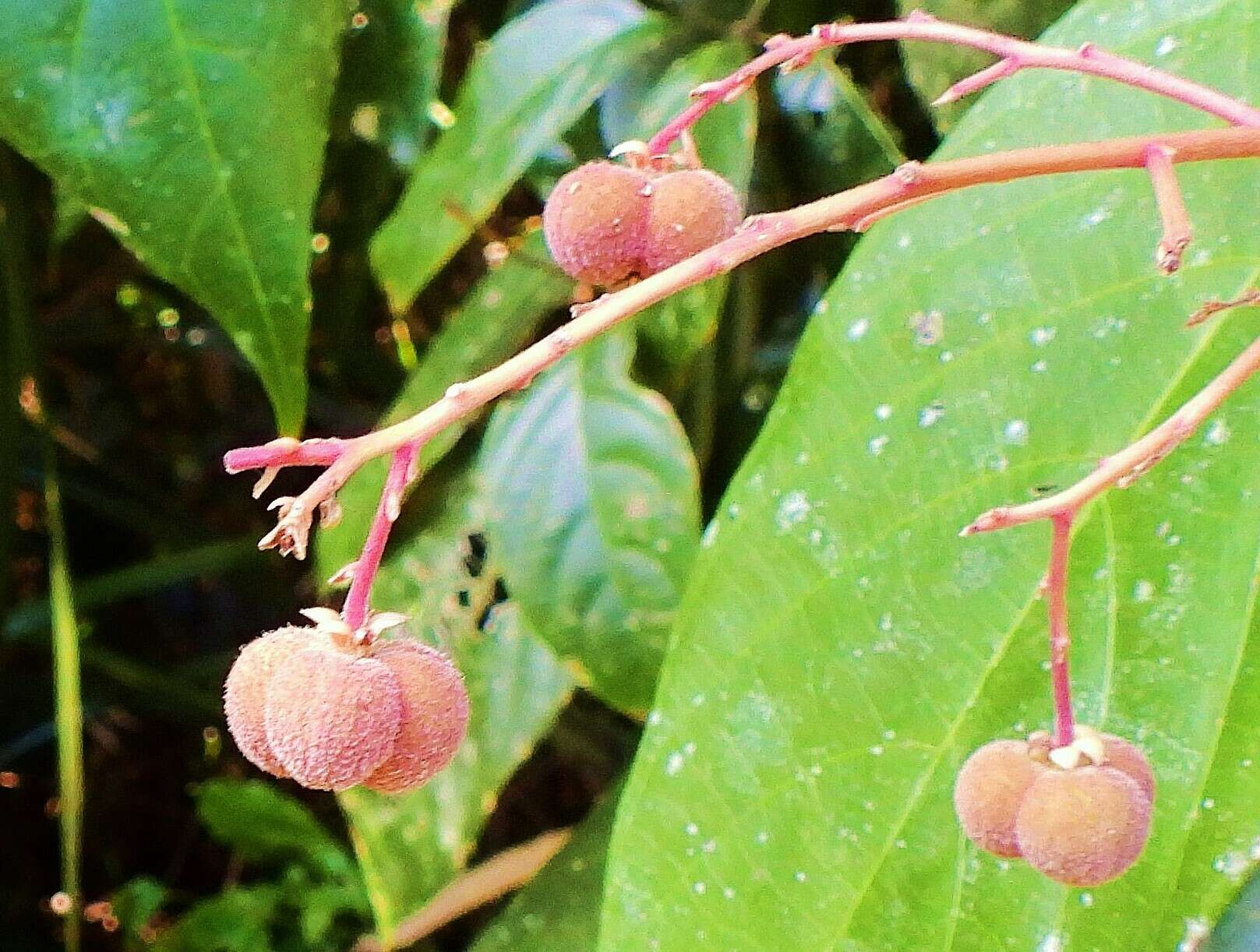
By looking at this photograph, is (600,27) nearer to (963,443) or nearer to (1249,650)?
(963,443)

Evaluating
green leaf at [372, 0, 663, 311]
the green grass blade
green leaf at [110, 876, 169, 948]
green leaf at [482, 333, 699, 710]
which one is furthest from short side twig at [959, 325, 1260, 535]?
green leaf at [110, 876, 169, 948]

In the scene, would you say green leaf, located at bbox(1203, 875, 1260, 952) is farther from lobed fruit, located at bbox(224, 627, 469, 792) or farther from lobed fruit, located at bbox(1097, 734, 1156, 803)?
lobed fruit, located at bbox(224, 627, 469, 792)

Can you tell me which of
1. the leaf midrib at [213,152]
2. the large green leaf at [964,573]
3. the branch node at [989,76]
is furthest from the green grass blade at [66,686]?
the branch node at [989,76]

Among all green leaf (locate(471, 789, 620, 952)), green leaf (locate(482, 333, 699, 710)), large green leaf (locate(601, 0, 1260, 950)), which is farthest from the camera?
green leaf (locate(471, 789, 620, 952))

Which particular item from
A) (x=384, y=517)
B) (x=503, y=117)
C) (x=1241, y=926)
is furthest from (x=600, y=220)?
(x=1241, y=926)

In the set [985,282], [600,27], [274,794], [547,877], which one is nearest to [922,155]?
[600,27]

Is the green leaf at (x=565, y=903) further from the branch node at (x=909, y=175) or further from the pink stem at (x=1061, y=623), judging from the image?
the branch node at (x=909, y=175)
